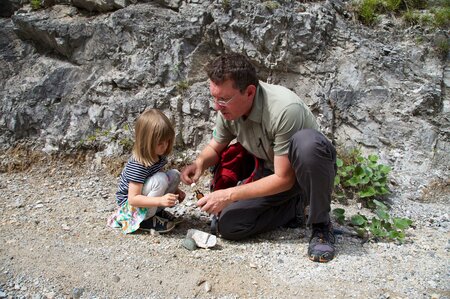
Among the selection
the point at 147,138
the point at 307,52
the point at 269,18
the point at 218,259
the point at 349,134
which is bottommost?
the point at 218,259

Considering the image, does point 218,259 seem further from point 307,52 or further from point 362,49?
point 362,49

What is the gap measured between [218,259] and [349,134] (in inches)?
106

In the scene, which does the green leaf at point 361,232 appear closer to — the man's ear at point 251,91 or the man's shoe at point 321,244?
the man's shoe at point 321,244

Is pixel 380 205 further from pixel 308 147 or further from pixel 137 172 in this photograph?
pixel 137 172

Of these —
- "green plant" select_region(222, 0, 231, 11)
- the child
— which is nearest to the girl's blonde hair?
the child

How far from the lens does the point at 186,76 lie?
17.6ft

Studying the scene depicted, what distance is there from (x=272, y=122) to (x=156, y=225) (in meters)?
1.40

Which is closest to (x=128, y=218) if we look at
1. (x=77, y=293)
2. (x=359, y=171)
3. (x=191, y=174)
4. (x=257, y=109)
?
(x=191, y=174)

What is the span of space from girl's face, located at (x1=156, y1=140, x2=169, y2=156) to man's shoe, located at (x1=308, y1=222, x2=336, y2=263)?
141 cm

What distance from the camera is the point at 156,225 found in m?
3.58

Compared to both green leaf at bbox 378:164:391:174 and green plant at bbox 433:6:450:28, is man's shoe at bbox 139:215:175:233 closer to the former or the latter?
green leaf at bbox 378:164:391:174

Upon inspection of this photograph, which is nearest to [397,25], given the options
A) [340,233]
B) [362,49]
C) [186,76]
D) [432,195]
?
[362,49]

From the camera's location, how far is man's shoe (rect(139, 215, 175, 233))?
11.7 feet

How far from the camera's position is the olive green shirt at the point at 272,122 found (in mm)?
3107
